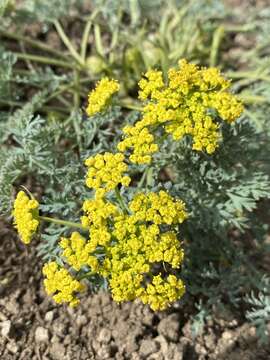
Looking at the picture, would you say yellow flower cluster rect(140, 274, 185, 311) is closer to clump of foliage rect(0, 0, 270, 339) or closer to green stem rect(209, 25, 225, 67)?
clump of foliage rect(0, 0, 270, 339)

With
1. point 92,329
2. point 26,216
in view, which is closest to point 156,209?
point 26,216

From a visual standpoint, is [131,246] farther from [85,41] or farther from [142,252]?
[85,41]

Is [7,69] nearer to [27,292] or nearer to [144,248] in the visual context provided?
[27,292]

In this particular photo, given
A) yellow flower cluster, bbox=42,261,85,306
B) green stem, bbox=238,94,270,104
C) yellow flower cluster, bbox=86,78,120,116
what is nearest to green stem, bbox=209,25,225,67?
green stem, bbox=238,94,270,104

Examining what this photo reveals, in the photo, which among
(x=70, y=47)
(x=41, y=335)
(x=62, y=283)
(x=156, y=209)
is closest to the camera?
(x=62, y=283)

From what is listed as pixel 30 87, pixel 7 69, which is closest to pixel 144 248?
pixel 7 69

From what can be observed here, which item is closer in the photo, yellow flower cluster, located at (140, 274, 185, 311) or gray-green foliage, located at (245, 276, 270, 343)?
yellow flower cluster, located at (140, 274, 185, 311)

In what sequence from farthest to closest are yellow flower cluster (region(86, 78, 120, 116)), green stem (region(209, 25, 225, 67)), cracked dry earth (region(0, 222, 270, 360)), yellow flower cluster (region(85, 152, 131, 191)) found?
green stem (region(209, 25, 225, 67)), cracked dry earth (region(0, 222, 270, 360)), yellow flower cluster (region(86, 78, 120, 116)), yellow flower cluster (region(85, 152, 131, 191))

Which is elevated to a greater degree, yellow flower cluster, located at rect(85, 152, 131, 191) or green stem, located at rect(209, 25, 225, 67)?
green stem, located at rect(209, 25, 225, 67)

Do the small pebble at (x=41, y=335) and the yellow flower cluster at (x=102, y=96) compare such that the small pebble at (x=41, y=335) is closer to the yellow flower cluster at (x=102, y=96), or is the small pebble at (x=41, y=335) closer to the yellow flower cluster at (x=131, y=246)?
the yellow flower cluster at (x=131, y=246)
